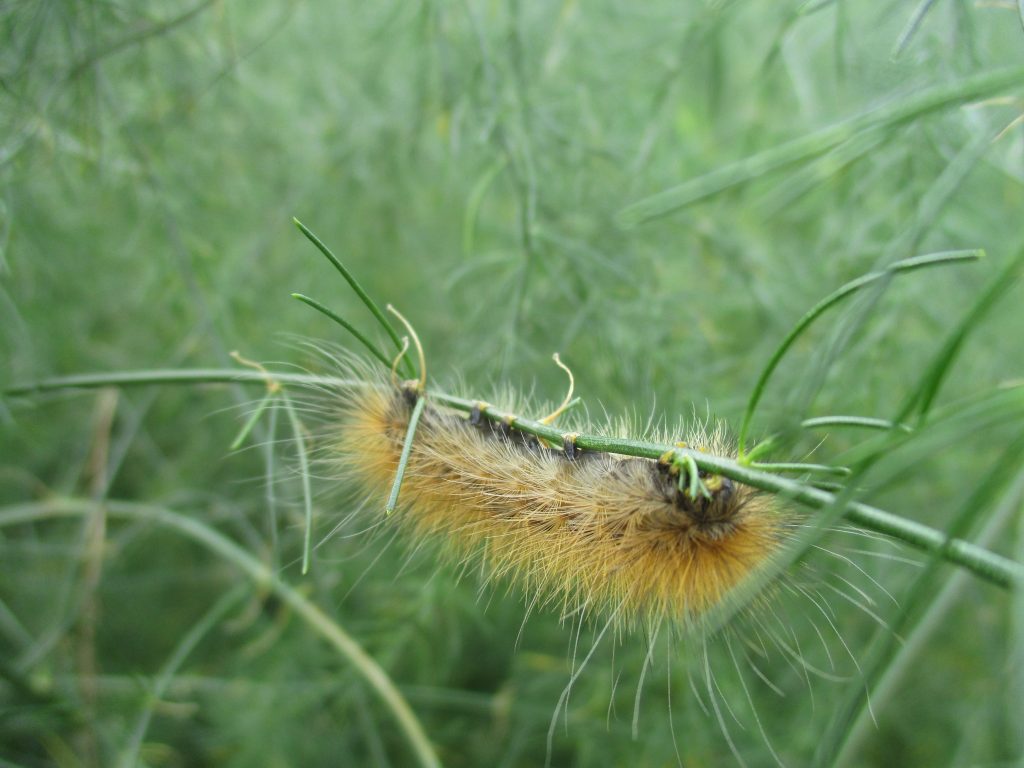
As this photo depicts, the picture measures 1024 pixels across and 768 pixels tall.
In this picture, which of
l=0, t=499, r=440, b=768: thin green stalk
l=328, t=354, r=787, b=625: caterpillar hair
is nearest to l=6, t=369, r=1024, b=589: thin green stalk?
l=328, t=354, r=787, b=625: caterpillar hair

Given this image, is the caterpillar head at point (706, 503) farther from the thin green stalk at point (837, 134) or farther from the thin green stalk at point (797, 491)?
the thin green stalk at point (837, 134)

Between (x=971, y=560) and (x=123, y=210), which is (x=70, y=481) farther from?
(x=971, y=560)

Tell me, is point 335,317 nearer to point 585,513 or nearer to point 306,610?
point 585,513

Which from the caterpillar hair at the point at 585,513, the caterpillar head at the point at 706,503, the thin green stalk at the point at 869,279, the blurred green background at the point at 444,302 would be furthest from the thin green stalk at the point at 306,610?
the thin green stalk at the point at 869,279

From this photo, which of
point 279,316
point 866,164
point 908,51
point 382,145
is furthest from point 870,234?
point 279,316

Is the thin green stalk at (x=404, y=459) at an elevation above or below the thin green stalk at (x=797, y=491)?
below

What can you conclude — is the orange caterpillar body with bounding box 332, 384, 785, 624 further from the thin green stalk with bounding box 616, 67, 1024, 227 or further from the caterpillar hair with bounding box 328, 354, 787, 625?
the thin green stalk with bounding box 616, 67, 1024, 227

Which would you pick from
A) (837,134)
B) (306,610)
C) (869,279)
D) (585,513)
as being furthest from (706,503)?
(306,610)
